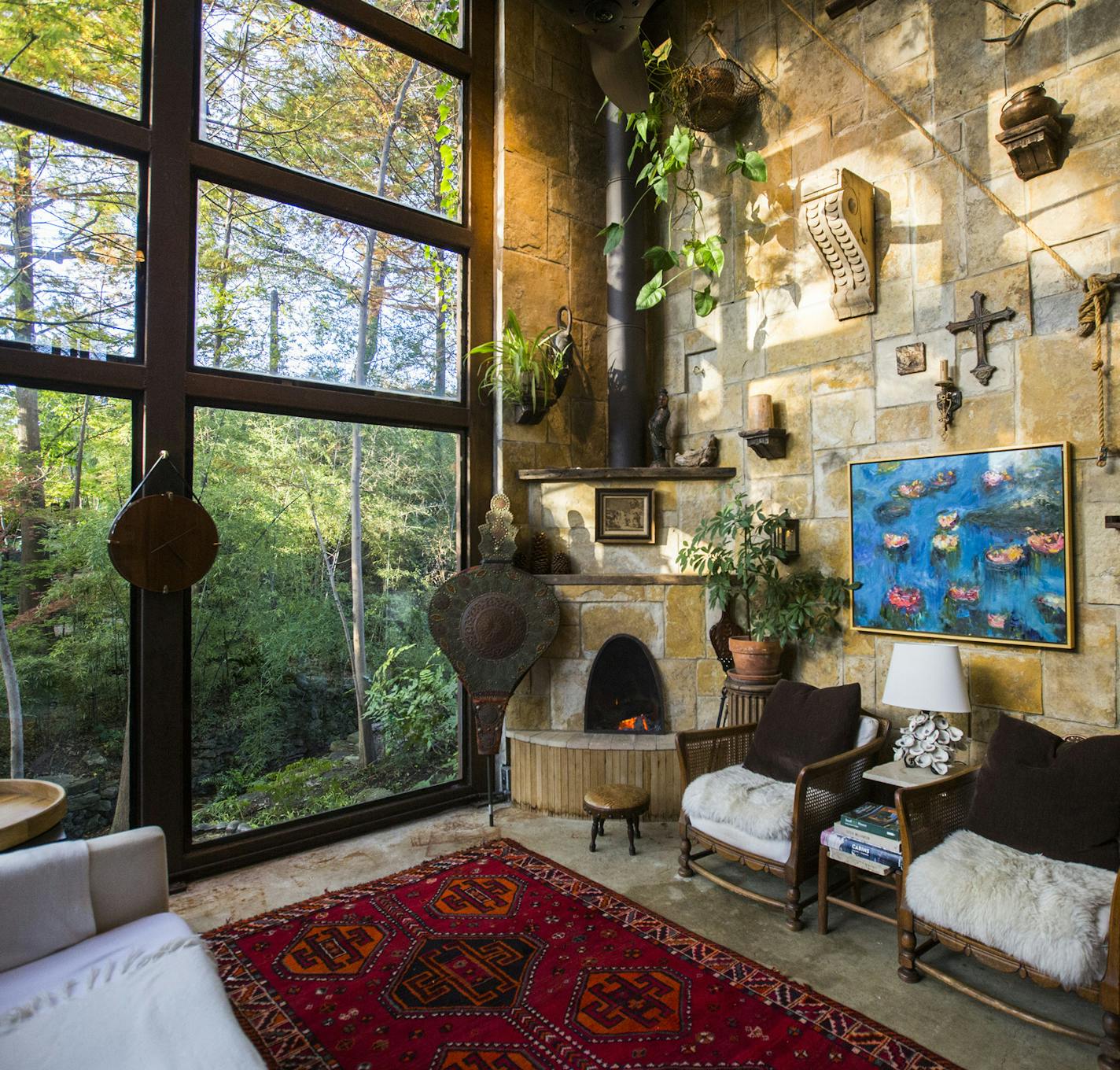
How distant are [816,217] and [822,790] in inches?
100

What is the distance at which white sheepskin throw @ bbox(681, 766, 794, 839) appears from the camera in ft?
9.18

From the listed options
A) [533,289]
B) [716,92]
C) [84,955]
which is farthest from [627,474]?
[84,955]

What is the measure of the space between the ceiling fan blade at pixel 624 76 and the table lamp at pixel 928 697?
7.76 ft

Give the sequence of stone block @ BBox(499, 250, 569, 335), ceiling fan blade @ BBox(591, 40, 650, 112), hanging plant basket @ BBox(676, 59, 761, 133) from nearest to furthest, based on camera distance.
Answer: ceiling fan blade @ BBox(591, 40, 650, 112), hanging plant basket @ BBox(676, 59, 761, 133), stone block @ BBox(499, 250, 569, 335)

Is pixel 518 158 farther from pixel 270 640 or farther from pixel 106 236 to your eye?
pixel 270 640

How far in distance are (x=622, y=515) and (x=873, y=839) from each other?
2.10 m

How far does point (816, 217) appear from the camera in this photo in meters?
3.40

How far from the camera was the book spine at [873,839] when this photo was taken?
2600mm

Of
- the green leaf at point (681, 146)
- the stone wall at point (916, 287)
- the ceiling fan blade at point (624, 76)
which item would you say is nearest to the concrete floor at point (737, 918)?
the stone wall at point (916, 287)

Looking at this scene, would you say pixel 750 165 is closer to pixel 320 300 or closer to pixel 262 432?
pixel 320 300

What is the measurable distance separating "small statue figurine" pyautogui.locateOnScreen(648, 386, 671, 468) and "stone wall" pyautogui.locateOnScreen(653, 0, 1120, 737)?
0.16 meters

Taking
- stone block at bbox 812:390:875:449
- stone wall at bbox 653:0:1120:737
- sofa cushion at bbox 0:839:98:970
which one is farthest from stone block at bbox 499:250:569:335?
sofa cushion at bbox 0:839:98:970

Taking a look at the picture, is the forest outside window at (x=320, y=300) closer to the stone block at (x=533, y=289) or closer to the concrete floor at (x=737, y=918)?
the stone block at (x=533, y=289)

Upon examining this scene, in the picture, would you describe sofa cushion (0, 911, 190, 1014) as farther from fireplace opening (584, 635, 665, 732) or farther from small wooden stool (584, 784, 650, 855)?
fireplace opening (584, 635, 665, 732)
